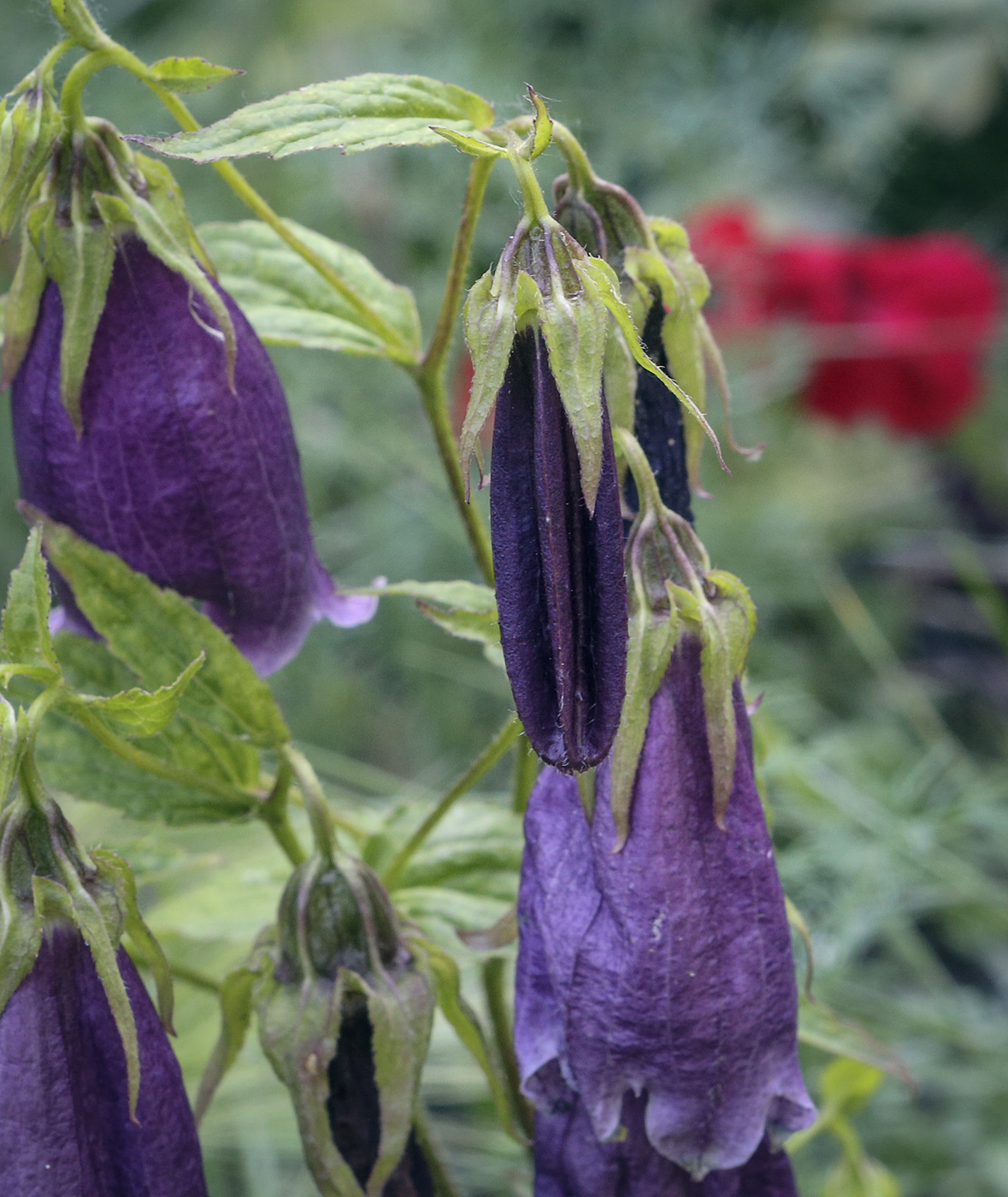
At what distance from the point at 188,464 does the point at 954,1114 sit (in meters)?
1.13

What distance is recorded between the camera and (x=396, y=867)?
1.85 ft

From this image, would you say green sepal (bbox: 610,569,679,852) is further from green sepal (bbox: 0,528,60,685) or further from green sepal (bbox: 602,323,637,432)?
green sepal (bbox: 0,528,60,685)

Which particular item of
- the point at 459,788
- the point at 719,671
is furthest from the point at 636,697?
the point at 459,788

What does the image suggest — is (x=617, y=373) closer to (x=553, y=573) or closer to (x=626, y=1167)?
(x=553, y=573)

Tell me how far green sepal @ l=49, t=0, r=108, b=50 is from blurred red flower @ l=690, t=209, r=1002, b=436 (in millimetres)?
1352

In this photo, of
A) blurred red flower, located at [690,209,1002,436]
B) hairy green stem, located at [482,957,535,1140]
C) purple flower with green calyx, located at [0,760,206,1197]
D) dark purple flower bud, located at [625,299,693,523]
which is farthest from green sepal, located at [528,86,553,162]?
blurred red flower, located at [690,209,1002,436]

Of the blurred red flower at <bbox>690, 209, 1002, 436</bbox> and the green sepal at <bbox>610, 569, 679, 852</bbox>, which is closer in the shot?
the green sepal at <bbox>610, 569, 679, 852</bbox>

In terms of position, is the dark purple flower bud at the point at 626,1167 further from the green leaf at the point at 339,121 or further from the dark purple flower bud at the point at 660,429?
the green leaf at the point at 339,121

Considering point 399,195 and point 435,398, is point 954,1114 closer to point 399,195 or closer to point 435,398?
point 435,398

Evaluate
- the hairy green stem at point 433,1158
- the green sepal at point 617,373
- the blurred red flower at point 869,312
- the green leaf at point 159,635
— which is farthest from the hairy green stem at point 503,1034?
the blurred red flower at point 869,312

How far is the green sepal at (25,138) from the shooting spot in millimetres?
407

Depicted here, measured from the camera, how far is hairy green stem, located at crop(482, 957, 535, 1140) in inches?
21.7

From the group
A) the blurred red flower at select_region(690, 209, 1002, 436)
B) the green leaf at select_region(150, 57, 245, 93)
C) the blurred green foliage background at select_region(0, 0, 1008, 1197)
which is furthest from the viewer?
the blurred red flower at select_region(690, 209, 1002, 436)

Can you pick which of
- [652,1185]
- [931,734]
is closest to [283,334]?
[652,1185]
